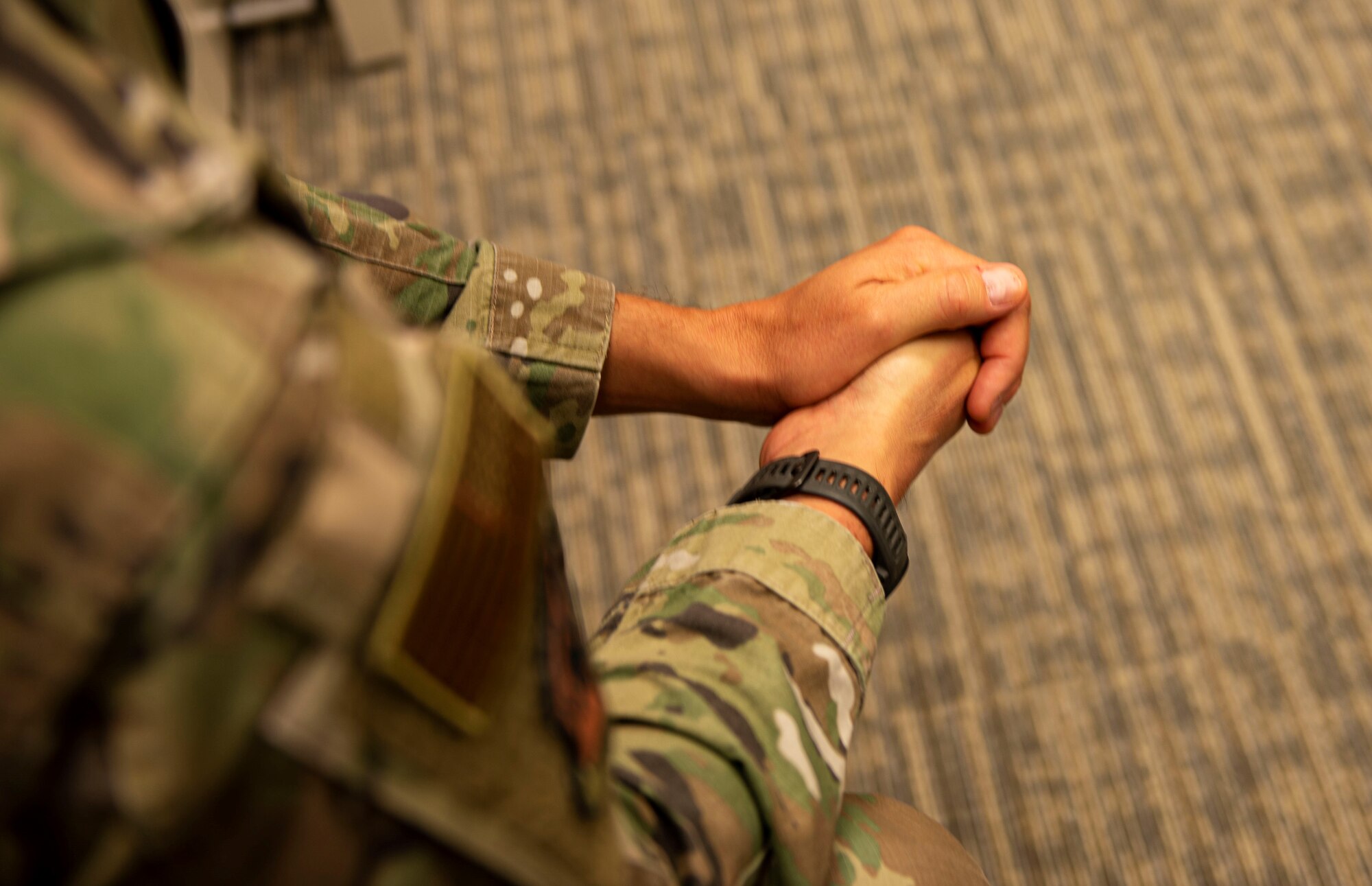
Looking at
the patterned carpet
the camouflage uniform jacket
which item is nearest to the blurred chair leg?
the patterned carpet

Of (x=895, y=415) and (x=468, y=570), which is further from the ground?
(x=468, y=570)

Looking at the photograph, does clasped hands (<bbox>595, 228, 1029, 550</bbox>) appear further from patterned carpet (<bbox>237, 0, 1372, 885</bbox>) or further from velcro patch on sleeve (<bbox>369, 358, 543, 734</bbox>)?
velcro patch on sleeve (<bbox>369, 358, 543, 734</bbox>)

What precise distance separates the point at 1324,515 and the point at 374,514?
1082 millimetres

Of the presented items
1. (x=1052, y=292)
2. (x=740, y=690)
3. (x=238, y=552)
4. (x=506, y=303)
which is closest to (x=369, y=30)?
(x=506, y=303)

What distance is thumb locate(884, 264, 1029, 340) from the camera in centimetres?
79

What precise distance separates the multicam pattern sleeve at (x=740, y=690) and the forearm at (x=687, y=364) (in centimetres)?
17

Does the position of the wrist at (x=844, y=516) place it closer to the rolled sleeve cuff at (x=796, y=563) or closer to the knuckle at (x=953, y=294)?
the rolled sleeve cuff at (x=796, y=563)

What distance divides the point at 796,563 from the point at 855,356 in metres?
0.26

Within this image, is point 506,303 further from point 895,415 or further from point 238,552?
point 238,552

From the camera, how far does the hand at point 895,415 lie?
76 cm

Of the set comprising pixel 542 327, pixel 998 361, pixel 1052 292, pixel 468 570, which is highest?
pixel 468 570

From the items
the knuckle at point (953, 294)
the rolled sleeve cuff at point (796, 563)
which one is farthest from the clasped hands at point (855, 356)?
the rolled sleeve cuff at point (796, 563)

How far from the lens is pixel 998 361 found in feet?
2.73


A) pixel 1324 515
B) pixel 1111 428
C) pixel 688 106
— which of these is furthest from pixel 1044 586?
pixel 688 106
